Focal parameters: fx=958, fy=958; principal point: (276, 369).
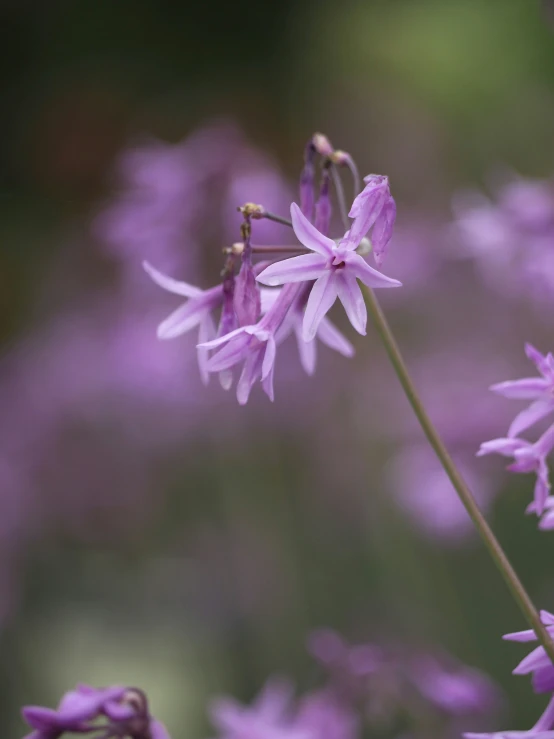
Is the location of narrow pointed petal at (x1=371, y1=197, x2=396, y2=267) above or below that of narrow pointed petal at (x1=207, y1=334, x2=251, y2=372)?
above

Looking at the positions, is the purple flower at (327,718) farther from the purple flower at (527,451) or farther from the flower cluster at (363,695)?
the purple flower at (527,451)

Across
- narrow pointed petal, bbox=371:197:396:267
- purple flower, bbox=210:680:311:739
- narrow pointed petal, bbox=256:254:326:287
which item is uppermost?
narrow pointed petal, bbox=371:197:396:267

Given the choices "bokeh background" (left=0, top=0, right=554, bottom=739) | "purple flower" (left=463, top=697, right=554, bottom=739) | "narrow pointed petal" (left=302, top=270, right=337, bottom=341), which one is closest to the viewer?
"purple flower" (left=463, top=697, right=554, bottom=739)

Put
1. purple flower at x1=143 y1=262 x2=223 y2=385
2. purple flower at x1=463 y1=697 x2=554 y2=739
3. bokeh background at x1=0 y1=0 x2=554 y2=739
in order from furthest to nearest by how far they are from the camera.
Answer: bokeh background at x1=0 y1=0 x2=554 y2=739, purple flower at x1=143 y1=262 x2=223 y2=385, purple flower at x1=463 y1=697 x2=554 y2=739

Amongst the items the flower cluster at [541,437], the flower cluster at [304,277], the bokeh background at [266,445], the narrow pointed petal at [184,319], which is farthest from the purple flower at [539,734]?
the bokeh background at [266,445]

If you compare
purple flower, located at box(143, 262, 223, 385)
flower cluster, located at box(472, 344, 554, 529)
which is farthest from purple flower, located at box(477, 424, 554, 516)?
purple flower, located at box(143, 262, 223, 385)

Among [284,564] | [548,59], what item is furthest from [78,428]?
[548,59]

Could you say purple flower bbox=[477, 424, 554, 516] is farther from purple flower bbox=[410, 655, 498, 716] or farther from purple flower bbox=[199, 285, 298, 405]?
purple flower bbox=[410, 655, 498, 716]
